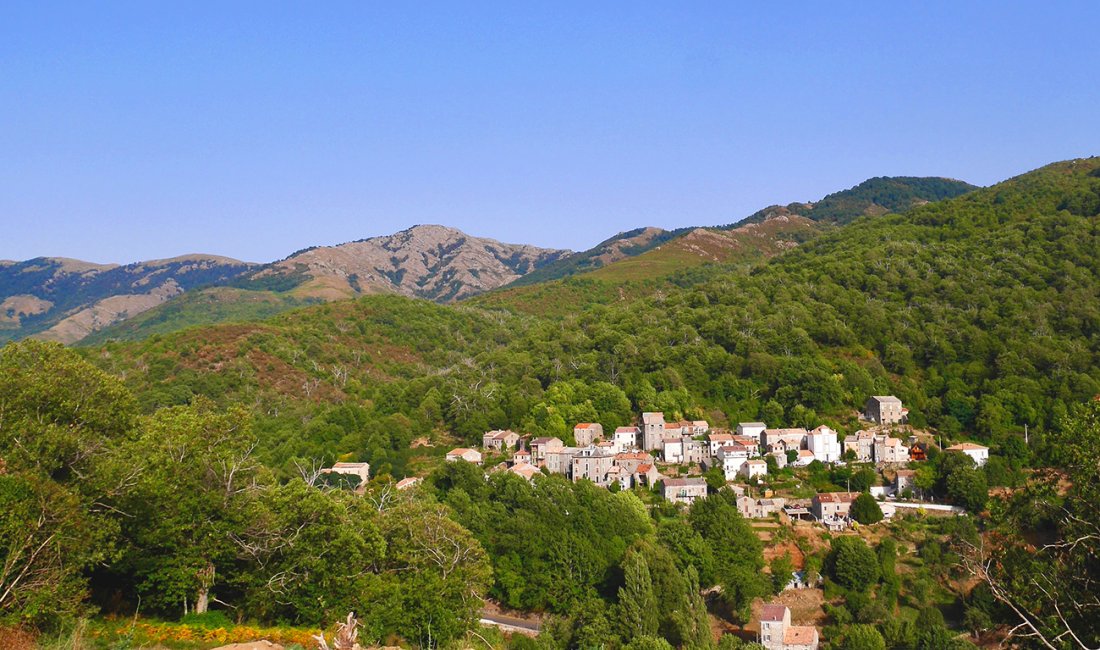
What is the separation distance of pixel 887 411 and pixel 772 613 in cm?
2738

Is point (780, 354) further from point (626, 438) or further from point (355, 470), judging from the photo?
point (355, 470)

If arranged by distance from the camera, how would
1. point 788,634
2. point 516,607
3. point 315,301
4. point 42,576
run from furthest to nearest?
1. point 315,301
2. point 516,607
3. point 788,634
4. point 42,576

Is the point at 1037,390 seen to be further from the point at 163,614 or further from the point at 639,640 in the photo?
the point at 163,614

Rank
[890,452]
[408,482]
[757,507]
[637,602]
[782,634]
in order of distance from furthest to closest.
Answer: [890,452], [408,482], [757,507], [782,634], [637,602]

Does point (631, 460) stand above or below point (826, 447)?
below

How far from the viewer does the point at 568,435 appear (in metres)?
55.1

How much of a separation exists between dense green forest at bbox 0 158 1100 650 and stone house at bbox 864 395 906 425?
6.89 ft

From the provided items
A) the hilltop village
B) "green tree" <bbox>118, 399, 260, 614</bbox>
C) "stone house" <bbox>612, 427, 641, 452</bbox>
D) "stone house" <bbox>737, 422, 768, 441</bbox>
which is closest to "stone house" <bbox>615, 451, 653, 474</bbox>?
the hilltop village

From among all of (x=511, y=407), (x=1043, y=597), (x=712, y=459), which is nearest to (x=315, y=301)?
(x=511, y=407)

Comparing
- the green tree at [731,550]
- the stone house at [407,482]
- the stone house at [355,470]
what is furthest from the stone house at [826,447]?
the stone house at [355,470]

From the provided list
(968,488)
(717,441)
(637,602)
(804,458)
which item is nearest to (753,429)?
(717,441)

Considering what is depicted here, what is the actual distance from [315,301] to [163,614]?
615 ft

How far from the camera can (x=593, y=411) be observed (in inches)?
2315

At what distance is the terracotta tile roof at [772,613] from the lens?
1284 inches
